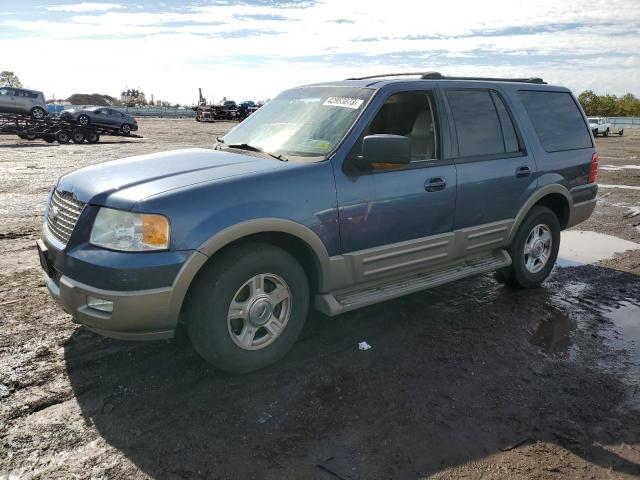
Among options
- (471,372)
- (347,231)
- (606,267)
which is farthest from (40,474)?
(606,267)

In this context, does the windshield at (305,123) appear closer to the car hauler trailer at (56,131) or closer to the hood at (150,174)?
the hood at (150,174)

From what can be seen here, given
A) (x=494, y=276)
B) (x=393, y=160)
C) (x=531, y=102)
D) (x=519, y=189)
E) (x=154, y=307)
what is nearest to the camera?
(x=154, y=307)

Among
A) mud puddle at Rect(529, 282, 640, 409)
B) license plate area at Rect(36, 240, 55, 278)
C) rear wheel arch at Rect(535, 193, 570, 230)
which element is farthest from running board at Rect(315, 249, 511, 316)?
license plate area at Rect(36, 240, 55, 278)

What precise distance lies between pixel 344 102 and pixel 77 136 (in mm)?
22880

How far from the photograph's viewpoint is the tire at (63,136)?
23.1 metres

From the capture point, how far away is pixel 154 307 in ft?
9.75

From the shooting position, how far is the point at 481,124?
4.67 meters

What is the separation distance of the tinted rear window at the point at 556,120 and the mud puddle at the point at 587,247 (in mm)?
1508

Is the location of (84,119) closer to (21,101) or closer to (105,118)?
(105,118)

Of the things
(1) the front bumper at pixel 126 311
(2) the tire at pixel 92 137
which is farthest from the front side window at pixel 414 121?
(2) the tire at pixel 92 137

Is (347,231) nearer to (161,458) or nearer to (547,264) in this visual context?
(161,458)

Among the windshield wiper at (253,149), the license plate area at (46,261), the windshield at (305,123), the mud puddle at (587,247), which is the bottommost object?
the mud puddle at (587,247)

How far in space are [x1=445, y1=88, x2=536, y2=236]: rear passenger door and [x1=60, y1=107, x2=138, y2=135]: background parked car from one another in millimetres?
24631

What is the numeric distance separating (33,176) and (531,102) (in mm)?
11455
